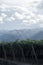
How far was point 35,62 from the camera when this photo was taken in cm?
2981

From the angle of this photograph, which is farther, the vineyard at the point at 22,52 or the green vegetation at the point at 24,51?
the green vegetation at the point at 24,51

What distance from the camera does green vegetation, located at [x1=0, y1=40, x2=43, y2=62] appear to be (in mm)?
31038

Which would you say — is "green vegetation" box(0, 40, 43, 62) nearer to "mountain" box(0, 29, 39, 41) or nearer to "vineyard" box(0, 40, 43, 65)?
"vineyard" box(0, 40, 43, 65)

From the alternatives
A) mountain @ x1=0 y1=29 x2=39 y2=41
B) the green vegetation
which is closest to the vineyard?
the green vegetation

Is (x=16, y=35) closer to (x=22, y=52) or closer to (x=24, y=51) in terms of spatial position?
(x=24, y=51)

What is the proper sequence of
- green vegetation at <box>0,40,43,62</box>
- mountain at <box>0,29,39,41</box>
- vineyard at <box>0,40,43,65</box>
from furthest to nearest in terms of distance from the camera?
mountain at <box>0,29,39,41</box> < green vegetation at <box>0,40,43,62</box> < vineyard at <box>0,40,43,65</box>

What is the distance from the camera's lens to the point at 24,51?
109 ft

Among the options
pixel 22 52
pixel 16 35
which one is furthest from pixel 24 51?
pixel 16 35

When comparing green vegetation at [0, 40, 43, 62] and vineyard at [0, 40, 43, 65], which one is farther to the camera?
green vegetation at [0, 40, 43, 62]

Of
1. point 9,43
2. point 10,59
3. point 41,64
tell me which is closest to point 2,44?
point 9,43

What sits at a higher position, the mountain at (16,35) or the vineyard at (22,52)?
the mountain at (16,35)

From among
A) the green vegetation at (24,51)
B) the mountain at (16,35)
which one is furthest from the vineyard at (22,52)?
the mountain at (16,35)

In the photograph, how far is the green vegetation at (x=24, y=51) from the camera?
3104cm

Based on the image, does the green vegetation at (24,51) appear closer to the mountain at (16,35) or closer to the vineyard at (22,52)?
the vineyard at (22,52)
